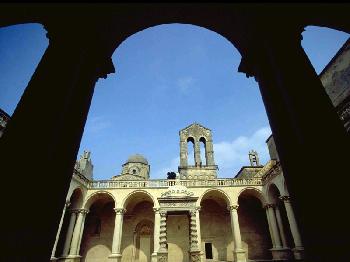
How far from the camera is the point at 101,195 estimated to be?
1970 cm

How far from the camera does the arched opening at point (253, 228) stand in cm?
2061

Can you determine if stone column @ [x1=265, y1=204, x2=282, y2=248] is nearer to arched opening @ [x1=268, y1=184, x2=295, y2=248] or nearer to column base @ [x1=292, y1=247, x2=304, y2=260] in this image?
arched opening @ [x1=268, y1=184, x2=295, y2=248]

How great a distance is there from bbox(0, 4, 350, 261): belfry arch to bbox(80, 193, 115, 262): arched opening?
17.6m

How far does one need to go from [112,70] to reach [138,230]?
2029cm

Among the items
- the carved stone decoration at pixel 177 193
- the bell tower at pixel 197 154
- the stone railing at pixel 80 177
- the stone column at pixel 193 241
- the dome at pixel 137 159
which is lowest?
the stone column at pixel 193 241

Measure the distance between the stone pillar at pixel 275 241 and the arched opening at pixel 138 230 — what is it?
10622 mm

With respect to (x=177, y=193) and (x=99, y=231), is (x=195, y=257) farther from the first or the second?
(x=99, y=231)

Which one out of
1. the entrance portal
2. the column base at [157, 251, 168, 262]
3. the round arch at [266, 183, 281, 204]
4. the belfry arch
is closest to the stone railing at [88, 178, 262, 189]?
the round arch at [266, 183, 281, 204]

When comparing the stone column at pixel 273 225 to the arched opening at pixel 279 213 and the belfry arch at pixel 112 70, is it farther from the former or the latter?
the belfry arch at pixel 112 70

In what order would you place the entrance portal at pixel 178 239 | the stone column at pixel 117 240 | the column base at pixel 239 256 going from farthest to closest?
the entrance portal at pixel 178 239 → the stone column at pixel 117 240 → the column base at pixel 239 256

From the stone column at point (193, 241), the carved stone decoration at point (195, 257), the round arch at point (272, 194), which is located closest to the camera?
the carved stone decoration at point (195, 257)

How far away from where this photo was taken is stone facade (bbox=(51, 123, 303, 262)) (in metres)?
17.4

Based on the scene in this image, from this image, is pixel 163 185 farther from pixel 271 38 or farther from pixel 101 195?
pixel 271 38

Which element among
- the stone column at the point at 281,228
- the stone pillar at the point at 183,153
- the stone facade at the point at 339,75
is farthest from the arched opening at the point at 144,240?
the stone facade at the point at 339,75
